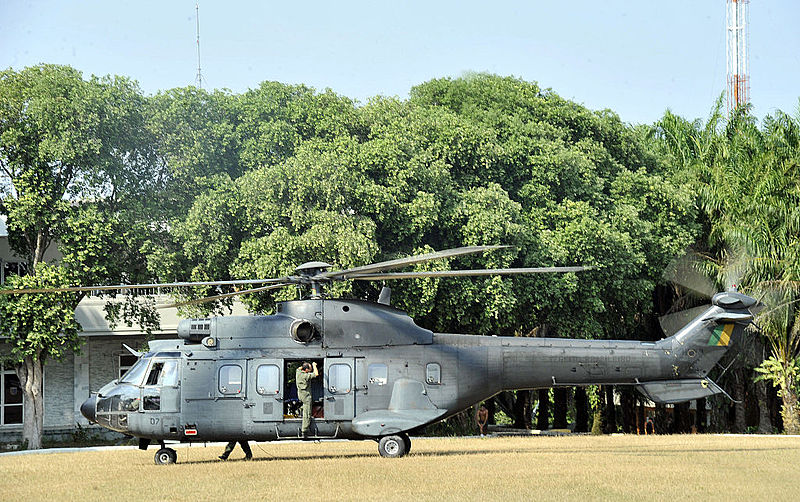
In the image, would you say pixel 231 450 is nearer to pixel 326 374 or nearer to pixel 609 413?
pixel 326 374

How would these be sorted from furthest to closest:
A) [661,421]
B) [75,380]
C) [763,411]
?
[661,421] < [75,380] < [763,411]

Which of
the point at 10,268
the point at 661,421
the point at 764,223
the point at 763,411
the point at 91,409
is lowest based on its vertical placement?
the point at 661,421

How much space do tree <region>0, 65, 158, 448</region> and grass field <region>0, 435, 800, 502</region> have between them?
982cm

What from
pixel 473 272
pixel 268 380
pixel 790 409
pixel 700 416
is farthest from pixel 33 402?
pixel 700 416

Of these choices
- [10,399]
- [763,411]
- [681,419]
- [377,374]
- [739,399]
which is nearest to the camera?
[377,374]

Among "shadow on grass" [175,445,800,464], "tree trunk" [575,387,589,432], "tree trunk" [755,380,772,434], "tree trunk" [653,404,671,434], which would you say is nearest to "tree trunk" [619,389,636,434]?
"tree trunk" [653,404,671,434]

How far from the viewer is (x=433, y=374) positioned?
20938mm

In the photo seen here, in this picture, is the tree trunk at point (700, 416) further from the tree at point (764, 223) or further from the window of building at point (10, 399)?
the window of building at point (10, 399)

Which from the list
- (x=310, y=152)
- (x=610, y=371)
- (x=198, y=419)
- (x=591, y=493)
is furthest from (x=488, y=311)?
(x=591, y=493)

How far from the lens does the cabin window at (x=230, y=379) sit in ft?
66.8

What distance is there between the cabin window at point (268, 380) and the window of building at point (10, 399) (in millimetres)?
25104

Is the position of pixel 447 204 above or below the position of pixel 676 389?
above

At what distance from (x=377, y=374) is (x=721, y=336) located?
769cm

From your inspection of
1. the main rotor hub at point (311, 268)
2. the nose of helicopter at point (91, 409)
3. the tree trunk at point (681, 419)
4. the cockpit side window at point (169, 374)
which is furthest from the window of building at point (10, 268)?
the tree trunk at point (681, 419)
